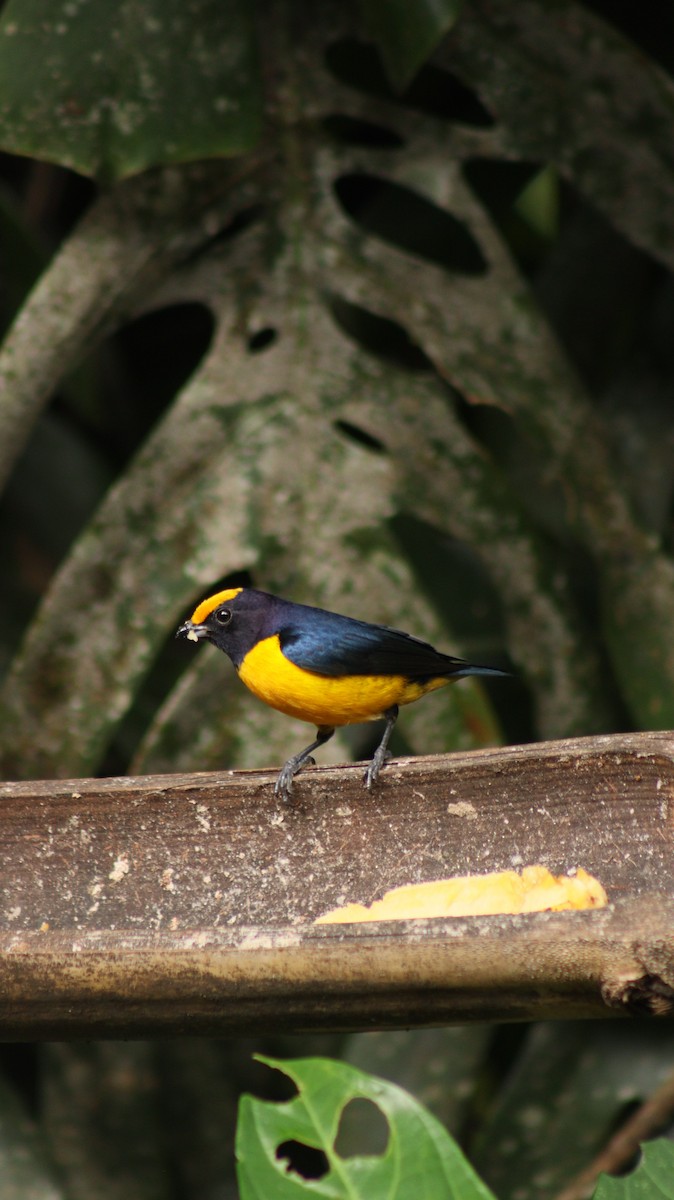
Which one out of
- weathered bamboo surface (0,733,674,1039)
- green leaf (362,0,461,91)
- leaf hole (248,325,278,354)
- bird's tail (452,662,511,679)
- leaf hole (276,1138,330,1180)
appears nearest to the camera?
weathered bamboo surface (0,733,674,1039)

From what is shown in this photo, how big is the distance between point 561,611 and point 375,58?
1.34 metres

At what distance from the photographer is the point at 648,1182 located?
3.71ft

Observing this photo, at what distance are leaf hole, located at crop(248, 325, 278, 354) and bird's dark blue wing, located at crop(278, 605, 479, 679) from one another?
0.88m

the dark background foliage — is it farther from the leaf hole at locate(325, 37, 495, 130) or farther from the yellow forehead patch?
the yellow forehead patch

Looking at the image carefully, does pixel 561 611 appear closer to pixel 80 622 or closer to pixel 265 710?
pixel 265 710

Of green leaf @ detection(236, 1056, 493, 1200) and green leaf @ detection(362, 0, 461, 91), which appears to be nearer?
green leaf @ detection(236, 1056, 493, 1200)

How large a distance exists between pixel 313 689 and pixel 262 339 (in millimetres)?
1169

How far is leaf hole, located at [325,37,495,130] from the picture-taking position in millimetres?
2809

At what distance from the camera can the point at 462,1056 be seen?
2.81m

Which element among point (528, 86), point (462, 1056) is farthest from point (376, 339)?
point (462, 1056)

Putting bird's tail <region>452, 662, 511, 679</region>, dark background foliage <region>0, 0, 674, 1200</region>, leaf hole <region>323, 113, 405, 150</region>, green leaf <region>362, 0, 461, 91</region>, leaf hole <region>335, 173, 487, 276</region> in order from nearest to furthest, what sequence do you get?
bird's tail <region>452, 662, 511, 679</region>
green leaf <region>362, 0, 461, 91</region>
dark background foliage <region>0, 0, 674, 1200</region>
leaf hole <region>323, 113, 405, 150</region>
leaf hole <region>335, 173, 487, 276</region>

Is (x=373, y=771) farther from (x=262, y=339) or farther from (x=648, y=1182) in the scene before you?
(x=262, y=339)

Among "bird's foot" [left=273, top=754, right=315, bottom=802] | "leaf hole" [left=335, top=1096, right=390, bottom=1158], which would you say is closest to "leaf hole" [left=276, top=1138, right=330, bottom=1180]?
"leaf hole" [left=335, top=1096, right=390, bottom=1158]

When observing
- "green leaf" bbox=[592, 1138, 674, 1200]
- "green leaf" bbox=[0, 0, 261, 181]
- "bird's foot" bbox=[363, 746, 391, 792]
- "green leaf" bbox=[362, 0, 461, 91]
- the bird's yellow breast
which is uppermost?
"green leaf" bbox=[362, 0, 461, 91]
